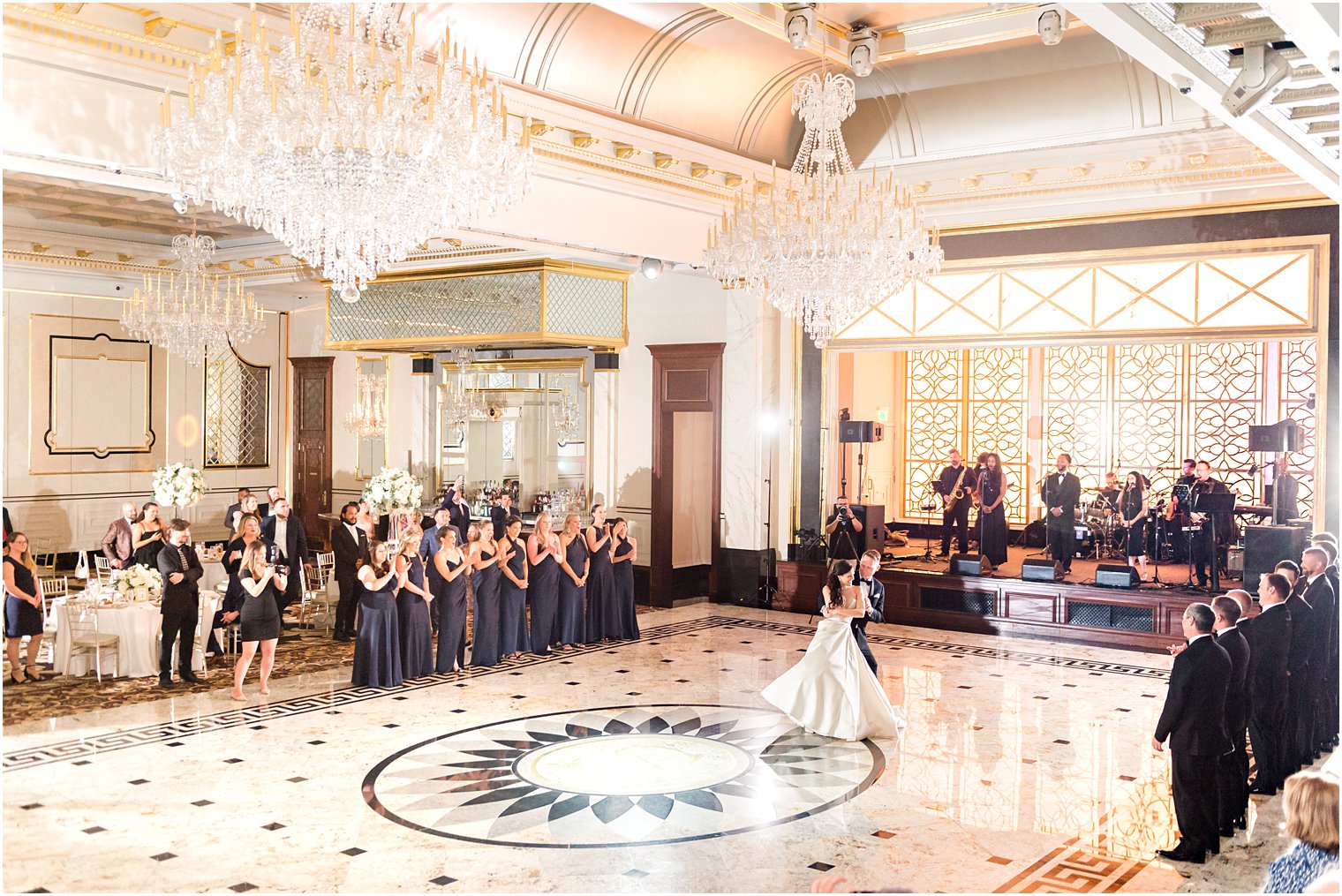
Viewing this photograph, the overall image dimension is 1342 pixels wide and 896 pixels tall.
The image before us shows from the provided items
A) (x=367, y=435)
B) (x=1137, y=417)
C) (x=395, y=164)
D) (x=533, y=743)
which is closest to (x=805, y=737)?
(x=533, y=743)

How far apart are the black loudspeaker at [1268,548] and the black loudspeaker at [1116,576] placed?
1321mm

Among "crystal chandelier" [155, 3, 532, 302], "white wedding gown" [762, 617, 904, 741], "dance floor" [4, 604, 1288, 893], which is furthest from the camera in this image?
"white wedding gown" [762, 617, 904, 741]


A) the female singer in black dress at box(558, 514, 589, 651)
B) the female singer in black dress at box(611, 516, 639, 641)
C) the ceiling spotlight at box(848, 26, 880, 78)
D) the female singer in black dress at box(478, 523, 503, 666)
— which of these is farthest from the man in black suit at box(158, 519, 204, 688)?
the ceiling spotlight at box(848, 26, 880, 78)

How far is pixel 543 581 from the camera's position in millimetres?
11250

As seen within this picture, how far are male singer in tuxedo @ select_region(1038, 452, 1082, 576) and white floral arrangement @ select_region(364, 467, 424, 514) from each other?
7812mm

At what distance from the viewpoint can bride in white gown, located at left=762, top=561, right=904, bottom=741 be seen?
8156mm

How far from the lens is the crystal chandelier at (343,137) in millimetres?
6219

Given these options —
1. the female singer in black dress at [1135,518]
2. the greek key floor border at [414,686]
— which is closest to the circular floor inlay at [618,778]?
the greek key floor border at [414,686]

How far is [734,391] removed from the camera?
14109 mm

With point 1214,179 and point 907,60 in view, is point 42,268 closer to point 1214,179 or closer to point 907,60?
point 907,60

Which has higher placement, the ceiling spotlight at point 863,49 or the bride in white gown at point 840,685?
the ceiling spotlight at point 863,49

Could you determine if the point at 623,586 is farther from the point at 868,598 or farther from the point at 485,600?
the point at 868,598

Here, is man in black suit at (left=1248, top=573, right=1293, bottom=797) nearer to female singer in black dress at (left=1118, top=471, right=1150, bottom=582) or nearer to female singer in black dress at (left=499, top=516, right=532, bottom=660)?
female singer in black dress at (left=1118, top=471, right=1150, bottom=582)

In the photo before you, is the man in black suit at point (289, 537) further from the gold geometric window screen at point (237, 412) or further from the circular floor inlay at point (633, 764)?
the gold geometric window screen at point (237, 412)
